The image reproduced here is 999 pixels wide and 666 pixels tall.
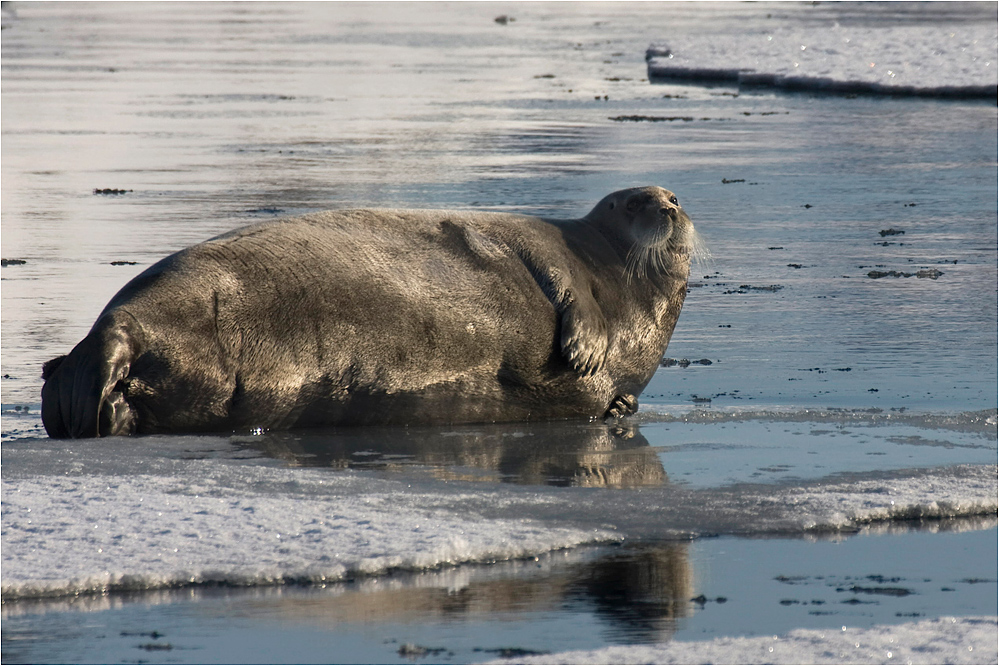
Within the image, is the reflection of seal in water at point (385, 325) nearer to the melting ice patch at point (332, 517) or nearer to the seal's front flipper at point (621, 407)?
the seal's front flipper at point (621, 407)

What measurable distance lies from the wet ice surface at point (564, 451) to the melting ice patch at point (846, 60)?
17.6 ft

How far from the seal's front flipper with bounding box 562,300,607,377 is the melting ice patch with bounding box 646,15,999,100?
700 inches

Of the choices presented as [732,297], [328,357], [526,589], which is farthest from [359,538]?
[732,297]

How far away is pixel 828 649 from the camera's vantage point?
377cm

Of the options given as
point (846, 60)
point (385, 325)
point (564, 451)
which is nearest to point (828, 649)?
point (564, 451)

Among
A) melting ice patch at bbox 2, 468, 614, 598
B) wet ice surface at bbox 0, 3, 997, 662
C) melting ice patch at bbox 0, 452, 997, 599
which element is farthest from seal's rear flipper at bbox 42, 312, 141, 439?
melting ice patch at bbox 2, 468, 614, 598

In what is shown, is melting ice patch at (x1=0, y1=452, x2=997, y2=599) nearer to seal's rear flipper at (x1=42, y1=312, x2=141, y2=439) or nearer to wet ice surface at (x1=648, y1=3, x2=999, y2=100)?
seal's rear flipper at (x1=42, y1=312, x2=141, y2=439)

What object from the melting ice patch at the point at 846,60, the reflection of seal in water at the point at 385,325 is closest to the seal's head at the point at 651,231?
the reflection of seal in water at the point at 385,325

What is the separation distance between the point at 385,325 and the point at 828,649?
126 inches

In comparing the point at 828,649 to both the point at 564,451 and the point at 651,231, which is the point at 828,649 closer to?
the point at 564,451

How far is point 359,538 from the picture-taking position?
4652mm

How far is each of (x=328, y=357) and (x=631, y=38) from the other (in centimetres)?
3449

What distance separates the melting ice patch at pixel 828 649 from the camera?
3709 millimetres

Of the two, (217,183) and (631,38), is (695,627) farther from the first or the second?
(631,38)
